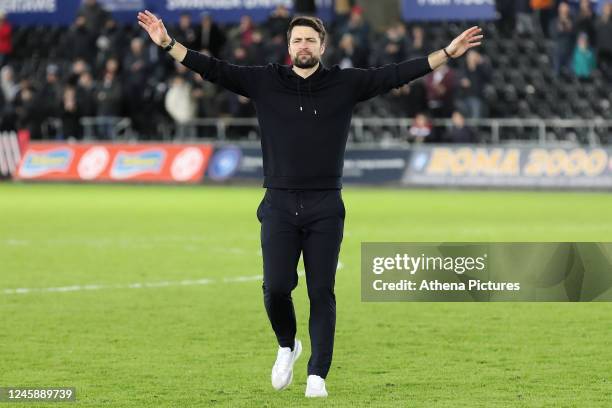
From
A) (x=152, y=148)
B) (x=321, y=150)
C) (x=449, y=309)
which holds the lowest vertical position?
(x=152, y=148)

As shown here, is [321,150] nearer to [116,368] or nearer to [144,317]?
[116,368]

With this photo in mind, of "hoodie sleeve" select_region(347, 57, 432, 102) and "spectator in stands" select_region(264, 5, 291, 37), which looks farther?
"spectator in stands" select_region(264, 5, 291, 37)

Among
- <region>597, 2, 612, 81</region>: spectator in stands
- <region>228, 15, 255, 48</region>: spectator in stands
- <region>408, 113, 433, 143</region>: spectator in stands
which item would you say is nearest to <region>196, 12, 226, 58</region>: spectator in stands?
<region>228, 15, 255, 48</region>: spectator in stands

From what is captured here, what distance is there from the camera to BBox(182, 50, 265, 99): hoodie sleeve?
29.1 feet

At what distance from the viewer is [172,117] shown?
3478 centimetres

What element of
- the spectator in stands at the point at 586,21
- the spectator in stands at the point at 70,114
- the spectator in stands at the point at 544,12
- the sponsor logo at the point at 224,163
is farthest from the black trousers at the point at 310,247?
the spectator in stands at the point at 70,114

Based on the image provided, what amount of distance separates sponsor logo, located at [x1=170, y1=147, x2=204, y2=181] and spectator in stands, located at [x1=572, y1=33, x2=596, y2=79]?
28.0 ft

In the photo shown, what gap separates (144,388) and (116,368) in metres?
0.87

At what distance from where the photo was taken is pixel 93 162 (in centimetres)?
3478

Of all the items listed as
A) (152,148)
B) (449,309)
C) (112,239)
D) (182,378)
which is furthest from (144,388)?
(152,148)

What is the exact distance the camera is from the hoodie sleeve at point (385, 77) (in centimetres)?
874

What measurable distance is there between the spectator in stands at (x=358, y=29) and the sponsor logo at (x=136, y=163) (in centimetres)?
508

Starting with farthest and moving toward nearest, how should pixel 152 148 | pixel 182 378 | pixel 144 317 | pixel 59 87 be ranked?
pixel 59 87, pixel 152 148, pixel 144 317, pixel 182 378

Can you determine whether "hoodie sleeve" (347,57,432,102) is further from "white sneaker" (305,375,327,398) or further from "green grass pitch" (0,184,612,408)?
"green grass pitch" (0,184,612,408)
